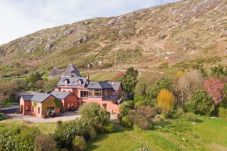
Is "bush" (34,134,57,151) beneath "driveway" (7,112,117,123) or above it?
beneath

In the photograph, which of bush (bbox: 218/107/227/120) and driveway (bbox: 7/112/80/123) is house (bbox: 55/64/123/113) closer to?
driveway (bbox: 7/112/80/123)

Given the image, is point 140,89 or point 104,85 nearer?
point 140,89

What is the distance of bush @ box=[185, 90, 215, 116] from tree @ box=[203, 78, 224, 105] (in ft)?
4.83

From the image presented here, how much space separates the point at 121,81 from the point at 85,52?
11567 cm

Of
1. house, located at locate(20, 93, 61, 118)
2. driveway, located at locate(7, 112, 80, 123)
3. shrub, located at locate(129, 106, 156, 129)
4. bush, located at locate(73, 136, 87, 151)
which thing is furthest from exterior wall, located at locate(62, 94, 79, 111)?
bush, located at locate(73, 136, 87, 151)

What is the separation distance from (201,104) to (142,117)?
15491mm

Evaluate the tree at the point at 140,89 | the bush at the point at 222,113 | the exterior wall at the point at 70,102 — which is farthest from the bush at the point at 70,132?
the bush at the point at 222,113

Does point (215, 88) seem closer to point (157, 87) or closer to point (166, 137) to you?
point (157, 87)

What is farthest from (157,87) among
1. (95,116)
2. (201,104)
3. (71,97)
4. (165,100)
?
(95,116)

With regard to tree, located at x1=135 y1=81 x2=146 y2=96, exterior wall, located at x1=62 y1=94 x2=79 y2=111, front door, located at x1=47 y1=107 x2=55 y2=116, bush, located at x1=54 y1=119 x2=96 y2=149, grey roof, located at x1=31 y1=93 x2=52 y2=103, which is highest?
tree, located at x1=135 y1=81 x2=146 y2=96

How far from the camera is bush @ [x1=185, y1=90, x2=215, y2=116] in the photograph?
61.4 m

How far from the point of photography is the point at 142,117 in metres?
51.8

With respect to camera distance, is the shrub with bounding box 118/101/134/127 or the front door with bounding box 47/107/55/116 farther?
the front door with bounding box 47/107/55/116

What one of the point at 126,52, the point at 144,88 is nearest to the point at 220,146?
the point at 144,88
